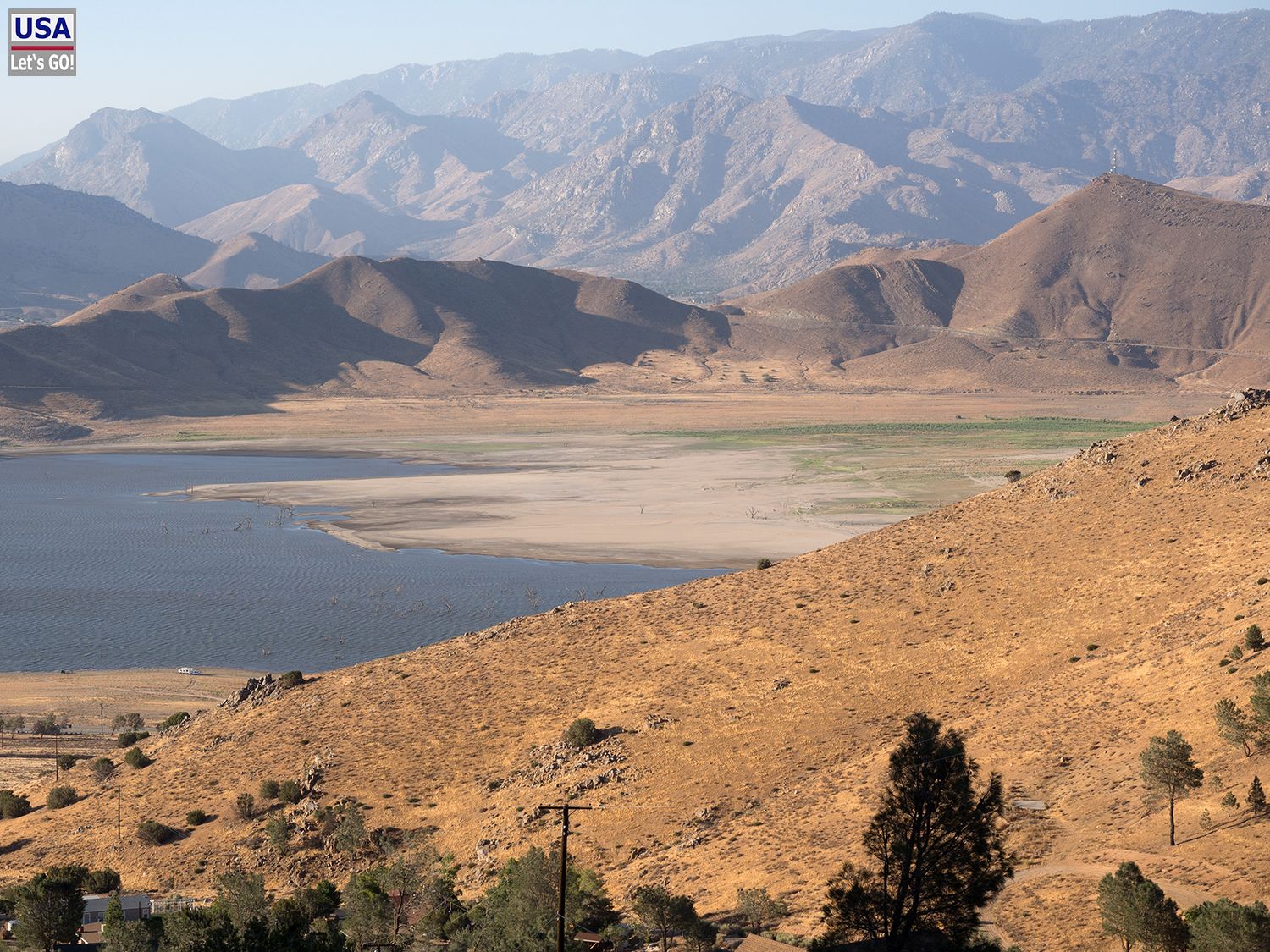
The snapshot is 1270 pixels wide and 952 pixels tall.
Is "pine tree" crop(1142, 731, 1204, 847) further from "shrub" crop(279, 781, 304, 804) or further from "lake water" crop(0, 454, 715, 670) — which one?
"lake water" crop(0, 454, 715, 670)

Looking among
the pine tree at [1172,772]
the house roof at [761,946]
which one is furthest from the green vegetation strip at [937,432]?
the house roof at [761,946]

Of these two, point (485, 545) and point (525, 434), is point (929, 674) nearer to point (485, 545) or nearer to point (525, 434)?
point (485, 545)

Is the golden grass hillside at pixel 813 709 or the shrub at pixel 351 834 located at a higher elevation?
the golden grass hillside at pixel 813 709

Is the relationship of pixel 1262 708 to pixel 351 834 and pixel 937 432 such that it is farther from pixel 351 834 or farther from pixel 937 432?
pixel 937 432

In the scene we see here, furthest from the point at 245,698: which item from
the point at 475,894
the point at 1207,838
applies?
the point at 1207,838

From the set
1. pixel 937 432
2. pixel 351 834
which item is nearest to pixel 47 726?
pixel 351 834

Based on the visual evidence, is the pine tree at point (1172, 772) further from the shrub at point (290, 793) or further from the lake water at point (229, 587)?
the lake water at point (229, 587)

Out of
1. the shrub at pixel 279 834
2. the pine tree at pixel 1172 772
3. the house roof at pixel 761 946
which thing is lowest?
the house roof at pixel 761 946

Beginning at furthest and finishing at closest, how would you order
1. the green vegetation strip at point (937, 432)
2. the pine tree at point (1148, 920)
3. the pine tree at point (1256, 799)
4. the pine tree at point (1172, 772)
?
the green vegetation strip at point (937, 432) → the pine tree at point (1172, 772) → the pine tree at point (1256, 799) → the pine tree at point (1148, 920)
